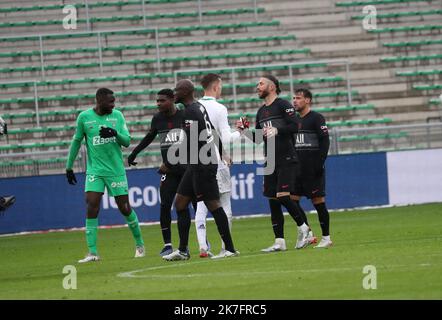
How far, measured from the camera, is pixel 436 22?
3534 centimetres

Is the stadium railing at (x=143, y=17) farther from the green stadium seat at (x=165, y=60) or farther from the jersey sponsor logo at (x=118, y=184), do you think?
the jersey sponsor logo at (x=118, y=184)

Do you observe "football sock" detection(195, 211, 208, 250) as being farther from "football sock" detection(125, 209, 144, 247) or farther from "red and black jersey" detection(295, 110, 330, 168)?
"red and black jersey" detection(295, 110, 330, 168)

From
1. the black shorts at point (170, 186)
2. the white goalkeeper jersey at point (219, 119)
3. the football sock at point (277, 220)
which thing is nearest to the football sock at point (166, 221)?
the black shorts at point (170, 186)

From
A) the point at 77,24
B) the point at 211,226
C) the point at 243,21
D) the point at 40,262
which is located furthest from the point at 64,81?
the point at 40,262

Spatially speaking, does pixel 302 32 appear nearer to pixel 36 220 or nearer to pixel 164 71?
pixel 164 71

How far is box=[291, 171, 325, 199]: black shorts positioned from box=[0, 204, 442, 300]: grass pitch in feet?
2.62

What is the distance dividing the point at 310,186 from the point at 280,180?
1214 millimetres

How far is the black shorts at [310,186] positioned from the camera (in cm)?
1770

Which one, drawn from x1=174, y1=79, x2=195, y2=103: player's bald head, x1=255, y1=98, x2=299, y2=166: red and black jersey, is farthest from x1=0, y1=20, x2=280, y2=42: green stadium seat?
x1=174, y1=79, x2=195, y2=103: player's bald head

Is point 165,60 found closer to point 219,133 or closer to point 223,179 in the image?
point 223,179

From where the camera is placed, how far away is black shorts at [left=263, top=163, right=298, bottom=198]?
16.6 m

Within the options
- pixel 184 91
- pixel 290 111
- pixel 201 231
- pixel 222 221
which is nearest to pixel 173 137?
pixel 201 231

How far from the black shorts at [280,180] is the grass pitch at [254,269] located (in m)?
0.86
